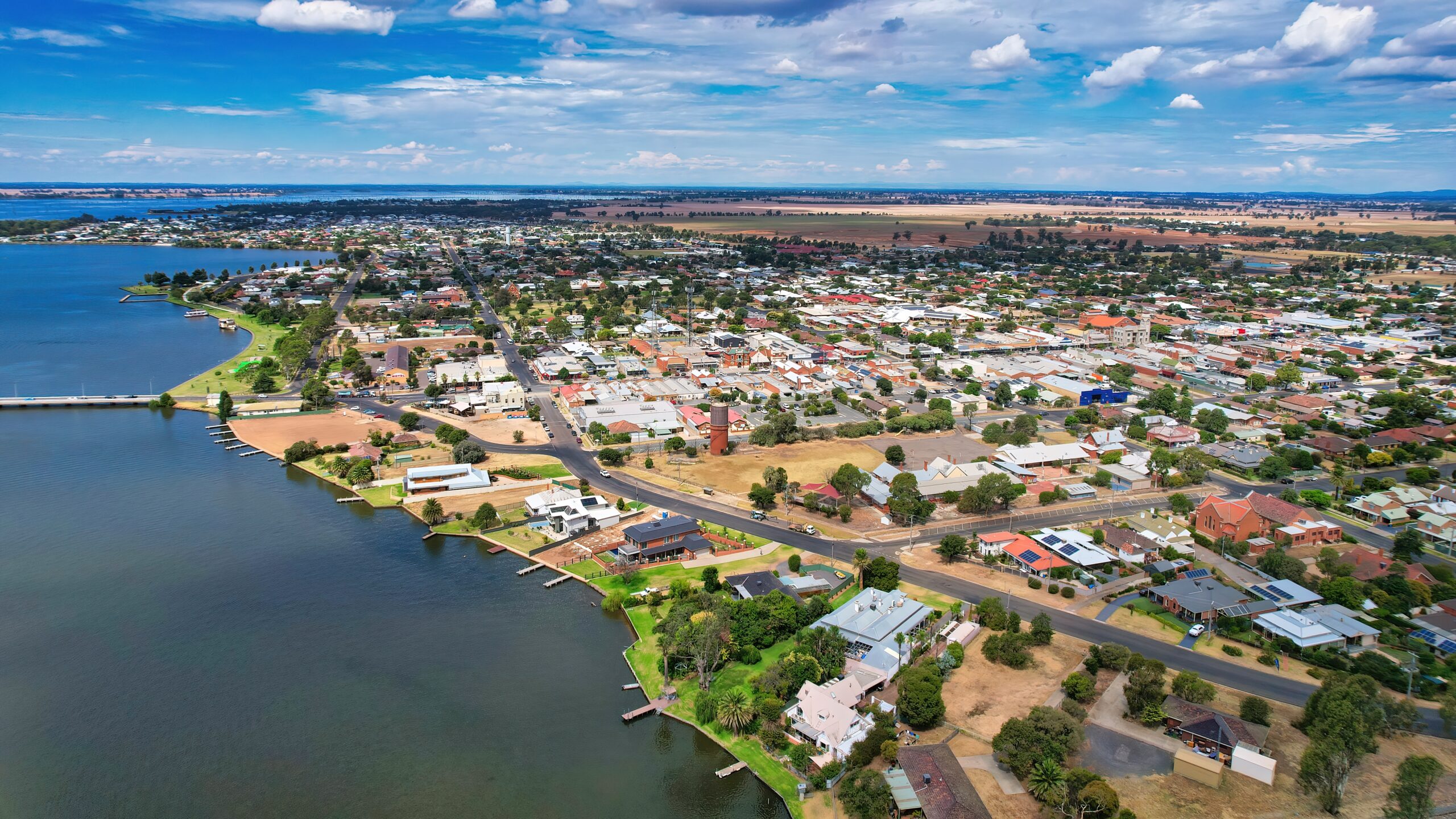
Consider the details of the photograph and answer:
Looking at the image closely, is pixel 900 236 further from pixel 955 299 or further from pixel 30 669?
pixel 30 669

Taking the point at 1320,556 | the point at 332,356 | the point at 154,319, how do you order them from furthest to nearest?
the point at 154,319, the point at 332,356, the point at 1320,556

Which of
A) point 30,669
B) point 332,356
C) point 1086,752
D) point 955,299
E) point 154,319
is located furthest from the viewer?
point 955,299

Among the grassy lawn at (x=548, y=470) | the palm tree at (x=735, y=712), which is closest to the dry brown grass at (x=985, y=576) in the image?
the palm tree at (x=735, y=712)

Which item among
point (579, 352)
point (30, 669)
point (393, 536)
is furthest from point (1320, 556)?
point (579, 352)

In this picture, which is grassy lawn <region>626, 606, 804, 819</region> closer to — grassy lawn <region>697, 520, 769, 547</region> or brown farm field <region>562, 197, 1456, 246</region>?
grassy lawn <region>697, 520, 769, 547</region>

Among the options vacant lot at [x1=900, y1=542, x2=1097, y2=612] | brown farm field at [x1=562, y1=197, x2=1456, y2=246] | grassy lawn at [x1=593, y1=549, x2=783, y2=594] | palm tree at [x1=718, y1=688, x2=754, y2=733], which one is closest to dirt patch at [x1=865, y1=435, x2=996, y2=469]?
vacant lot at [x1=900, y1=542, x2=1097, y2=612]

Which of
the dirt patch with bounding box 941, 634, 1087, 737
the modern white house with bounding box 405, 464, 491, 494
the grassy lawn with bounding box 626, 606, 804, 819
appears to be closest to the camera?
the grassy lawn with bounding box 626, 606, 804, 819

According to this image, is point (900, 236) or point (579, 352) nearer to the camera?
point (579, 352)
